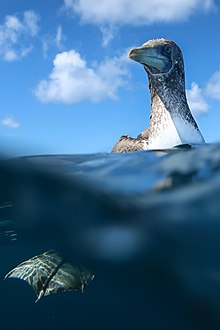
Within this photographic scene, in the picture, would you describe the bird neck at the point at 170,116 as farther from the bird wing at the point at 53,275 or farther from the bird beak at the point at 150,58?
the bird wing at the point at 53,275

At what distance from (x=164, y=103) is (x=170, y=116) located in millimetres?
493

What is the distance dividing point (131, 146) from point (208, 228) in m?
3.53

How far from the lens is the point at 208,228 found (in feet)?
10.2

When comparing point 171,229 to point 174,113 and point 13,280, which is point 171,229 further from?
point 13,280

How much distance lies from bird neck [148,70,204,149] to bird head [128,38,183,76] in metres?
0.20

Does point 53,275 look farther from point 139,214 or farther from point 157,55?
point 157,55

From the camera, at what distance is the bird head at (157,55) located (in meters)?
6.73

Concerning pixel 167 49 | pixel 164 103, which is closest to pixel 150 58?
pixel 167 49

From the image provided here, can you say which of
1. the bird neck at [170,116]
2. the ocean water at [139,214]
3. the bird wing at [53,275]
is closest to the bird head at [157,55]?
the bird neck at [170,116]

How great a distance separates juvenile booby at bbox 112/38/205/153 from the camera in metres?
6.37

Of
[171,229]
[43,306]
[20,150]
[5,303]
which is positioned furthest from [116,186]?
[5,303]

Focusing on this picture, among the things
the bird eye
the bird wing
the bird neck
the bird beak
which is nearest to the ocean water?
the bird wing

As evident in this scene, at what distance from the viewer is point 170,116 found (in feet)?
22.7

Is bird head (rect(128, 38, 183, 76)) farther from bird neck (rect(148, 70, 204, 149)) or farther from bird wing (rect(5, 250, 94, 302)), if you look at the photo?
bird wing (rect(5, 250, 94, 302))
